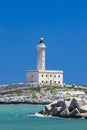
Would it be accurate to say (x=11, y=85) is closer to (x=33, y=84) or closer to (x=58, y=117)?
(x=33, y=84)

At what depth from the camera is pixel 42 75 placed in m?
118

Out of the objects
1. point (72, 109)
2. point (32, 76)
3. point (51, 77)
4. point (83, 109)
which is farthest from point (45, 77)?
point (83, 109)

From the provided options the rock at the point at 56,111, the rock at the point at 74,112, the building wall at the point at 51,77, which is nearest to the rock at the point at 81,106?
the rock at the point at 74,112

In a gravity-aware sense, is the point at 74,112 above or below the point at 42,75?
below

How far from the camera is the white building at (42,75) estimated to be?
11800 centimetres

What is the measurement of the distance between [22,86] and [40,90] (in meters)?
5.47

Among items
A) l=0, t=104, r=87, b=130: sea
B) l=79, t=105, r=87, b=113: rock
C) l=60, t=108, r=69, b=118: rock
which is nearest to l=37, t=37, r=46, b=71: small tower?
l=0, t=104, r=87, b=130: sea

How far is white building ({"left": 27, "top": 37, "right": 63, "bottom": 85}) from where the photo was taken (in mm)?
118000

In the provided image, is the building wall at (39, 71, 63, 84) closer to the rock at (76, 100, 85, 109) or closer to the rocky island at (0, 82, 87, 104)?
the rocky island at (0, 82, 87, 104)

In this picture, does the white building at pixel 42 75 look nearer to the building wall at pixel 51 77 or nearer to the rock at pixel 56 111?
the building wall at pixel 51 77

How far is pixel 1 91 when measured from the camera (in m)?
120

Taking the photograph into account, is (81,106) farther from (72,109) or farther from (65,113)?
(65,113)

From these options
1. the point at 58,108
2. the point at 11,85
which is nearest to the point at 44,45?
the point at 11,85

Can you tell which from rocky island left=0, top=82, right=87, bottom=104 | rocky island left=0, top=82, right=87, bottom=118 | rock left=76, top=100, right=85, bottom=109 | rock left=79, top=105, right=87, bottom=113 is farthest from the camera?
rocky island left=0, top=82, right=87, bottom=104
